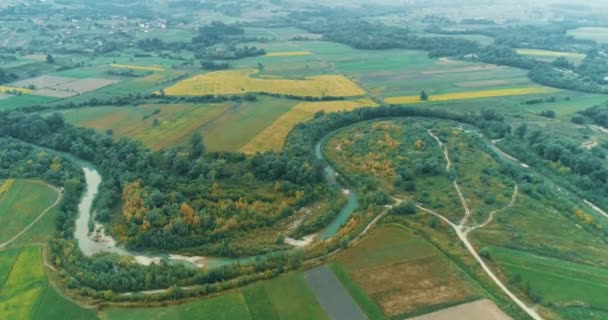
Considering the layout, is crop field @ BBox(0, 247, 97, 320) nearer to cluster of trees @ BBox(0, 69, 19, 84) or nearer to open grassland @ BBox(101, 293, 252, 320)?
open grassland @ BBox(101, 293, 252, 320)

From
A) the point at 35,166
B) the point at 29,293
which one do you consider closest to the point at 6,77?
the point at 35,166

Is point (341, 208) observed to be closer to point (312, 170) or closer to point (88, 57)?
point (312, 170)

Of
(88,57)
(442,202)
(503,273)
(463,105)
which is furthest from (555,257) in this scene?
(88,57)

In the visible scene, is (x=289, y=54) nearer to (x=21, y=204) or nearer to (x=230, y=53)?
(x=230, y=53)

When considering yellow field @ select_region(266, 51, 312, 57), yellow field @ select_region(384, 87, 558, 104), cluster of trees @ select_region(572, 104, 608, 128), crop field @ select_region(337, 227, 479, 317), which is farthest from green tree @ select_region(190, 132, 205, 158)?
cluster of trees @ select_region(572, 104, 608, 128)

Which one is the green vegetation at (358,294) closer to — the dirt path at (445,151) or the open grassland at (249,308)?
the open grassland at (249,308)

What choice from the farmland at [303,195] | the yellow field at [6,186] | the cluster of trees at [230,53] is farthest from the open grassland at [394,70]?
the yellow field at [6,186]
